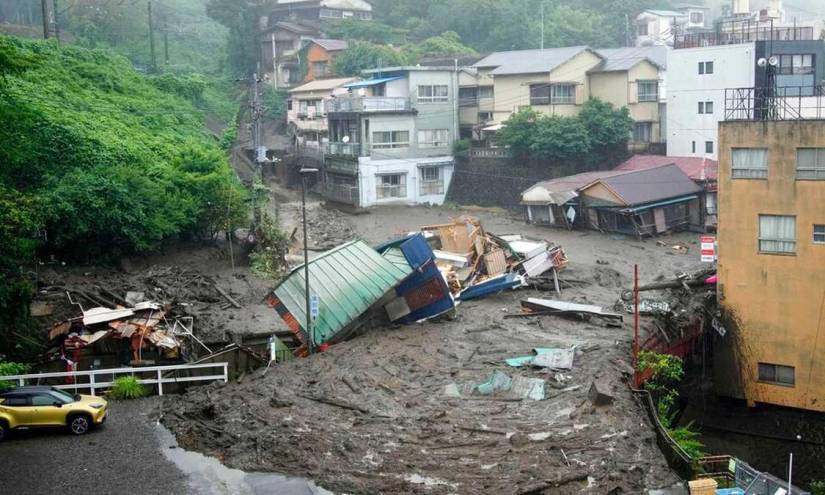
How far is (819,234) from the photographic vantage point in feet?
82.0

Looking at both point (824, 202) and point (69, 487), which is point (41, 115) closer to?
point (69, 487)

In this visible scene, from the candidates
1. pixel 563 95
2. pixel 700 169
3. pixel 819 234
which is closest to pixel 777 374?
pixel 819 234

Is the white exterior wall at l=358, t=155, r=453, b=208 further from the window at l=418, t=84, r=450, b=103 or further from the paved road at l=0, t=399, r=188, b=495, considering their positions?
the paved road at l=0, t=399, r=188, b=495

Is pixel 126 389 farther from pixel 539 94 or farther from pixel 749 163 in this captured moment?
pixel 539 94

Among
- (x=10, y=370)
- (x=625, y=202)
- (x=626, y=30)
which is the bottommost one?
(x=10, y=370)

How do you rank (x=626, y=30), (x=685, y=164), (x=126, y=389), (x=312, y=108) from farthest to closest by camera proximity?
(x=626, y=30) < (x=312, y=108) < (x=685, y=164) < (x=126, y=389)

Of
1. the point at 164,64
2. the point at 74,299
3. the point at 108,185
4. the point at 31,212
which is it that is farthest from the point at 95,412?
the point at 164,64

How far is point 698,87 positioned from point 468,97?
14365 mm

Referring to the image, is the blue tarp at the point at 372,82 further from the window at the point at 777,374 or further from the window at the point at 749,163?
the window at the point at 777,374

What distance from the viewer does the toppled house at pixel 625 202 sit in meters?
38.5

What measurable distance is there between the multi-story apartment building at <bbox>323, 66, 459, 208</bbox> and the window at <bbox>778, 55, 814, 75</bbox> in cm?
1870

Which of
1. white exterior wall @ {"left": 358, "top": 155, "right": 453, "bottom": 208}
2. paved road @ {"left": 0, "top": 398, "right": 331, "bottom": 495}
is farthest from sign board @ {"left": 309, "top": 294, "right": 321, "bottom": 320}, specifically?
white exterior wall @ {"left": 358, "top": 155, "right": 453, "bottom": 208}

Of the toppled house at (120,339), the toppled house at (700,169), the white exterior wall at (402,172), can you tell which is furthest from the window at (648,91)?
the toppled house at (120,339)

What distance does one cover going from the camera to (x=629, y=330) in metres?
25.2
